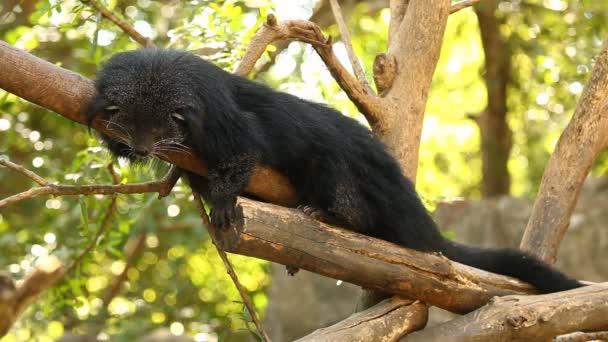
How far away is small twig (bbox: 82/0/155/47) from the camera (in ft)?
15.7

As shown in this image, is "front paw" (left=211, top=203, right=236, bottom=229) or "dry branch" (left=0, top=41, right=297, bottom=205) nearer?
"dry branch" (left=0, top=41, right=297, bottom=205)

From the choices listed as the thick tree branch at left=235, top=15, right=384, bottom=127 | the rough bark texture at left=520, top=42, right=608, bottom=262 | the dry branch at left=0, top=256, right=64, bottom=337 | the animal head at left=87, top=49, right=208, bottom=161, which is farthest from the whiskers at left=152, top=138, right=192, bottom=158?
the rough bark texture at left=520, top=42, right=608, bottom=262

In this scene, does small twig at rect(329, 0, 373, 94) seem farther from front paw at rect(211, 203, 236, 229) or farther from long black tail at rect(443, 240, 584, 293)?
front paw at rect(211, 203, 236, 229)

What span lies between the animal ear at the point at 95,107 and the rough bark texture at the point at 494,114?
6133mm

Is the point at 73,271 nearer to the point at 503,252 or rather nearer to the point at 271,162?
the point at 271,162

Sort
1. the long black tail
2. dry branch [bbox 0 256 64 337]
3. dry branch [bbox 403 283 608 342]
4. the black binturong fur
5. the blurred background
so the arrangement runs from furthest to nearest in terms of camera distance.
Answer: the blurred background < the long black tail < dry branch [bbox 0 256 64 337] < dry branch [bbox 403 283 608 342] < the black binturong fur

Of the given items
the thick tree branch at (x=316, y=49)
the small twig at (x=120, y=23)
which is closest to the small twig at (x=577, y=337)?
the thick tree branch at (x=316, y=49)

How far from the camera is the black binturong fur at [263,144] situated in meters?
3.75

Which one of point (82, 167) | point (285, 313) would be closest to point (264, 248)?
point (82, 167)

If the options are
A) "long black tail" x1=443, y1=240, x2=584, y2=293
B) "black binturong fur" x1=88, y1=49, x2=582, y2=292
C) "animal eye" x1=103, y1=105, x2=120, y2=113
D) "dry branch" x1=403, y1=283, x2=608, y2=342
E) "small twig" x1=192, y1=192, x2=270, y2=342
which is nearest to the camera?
"animal eye" x1=103, y1=105, x2=120, y2=113

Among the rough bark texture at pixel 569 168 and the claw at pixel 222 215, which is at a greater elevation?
the rough bark texture at pixel 569 168

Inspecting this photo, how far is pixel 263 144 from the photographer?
400cm

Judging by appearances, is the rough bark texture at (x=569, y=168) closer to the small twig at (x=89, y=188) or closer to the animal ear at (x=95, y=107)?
the small twig at (x=89, y=188)

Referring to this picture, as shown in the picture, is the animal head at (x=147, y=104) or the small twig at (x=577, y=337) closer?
the animal head at (x=147, y=104)
